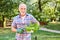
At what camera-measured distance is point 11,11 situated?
15781mm

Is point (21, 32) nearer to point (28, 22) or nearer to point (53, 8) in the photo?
point (28, 22)

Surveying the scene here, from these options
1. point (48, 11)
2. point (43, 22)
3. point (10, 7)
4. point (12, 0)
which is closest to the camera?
point (12, 0)

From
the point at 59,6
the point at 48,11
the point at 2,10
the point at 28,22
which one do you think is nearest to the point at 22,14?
the point at 28,22

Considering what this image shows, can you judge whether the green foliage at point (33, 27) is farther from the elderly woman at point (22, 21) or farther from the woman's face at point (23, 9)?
the woman's face at point (23, 9)

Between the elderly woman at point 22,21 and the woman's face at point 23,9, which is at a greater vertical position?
the woman's face at point 23,9

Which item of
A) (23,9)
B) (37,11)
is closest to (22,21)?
(23,9)

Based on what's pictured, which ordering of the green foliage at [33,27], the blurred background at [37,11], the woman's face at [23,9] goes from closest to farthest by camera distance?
the green foliage at [33,27] → the woman's face at [23,9] → the blurred background at [37,11]

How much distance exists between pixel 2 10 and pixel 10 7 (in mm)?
1201

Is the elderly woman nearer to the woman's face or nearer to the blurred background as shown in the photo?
the woman's face

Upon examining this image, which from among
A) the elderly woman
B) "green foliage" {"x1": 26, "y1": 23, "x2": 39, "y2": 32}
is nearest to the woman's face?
the elderly woman

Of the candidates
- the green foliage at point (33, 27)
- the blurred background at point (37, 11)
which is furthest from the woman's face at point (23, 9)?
the blurred background at point (37, 11)

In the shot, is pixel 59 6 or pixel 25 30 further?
pixel 59 6

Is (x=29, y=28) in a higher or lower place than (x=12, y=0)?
lower

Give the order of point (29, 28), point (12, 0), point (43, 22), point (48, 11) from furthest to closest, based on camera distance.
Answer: point (43, 22) < point (48, 11) < point (12, 0) < point (29, 28)
